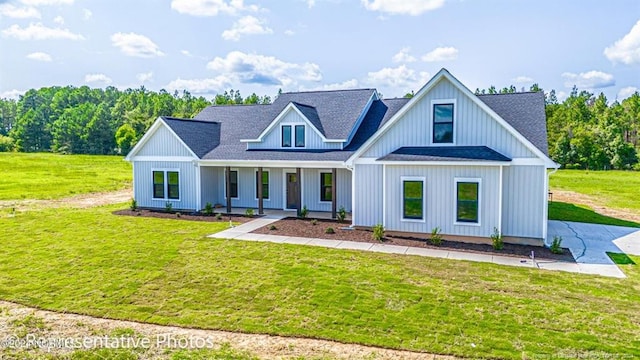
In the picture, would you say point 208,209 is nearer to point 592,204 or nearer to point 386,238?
point 386,238

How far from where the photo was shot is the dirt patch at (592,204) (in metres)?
19.5

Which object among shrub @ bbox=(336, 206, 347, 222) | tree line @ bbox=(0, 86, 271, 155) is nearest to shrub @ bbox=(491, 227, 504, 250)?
shrub @ bbox=(336, 206, 347, 222)

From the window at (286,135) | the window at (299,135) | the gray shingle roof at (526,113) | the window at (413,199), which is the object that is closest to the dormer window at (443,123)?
the window at (413,199)

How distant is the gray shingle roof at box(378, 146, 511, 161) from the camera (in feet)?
44.8

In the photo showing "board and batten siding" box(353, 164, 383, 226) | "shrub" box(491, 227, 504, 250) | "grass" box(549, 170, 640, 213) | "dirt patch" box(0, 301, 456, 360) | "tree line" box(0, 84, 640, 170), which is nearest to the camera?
"dirt patch" box(0, 301, 456, 360)

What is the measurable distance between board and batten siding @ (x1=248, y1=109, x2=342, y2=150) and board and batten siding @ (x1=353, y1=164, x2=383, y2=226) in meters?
4.15

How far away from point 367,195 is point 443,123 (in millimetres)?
3765

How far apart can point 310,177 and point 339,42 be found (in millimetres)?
7524

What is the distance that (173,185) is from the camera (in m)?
21.3

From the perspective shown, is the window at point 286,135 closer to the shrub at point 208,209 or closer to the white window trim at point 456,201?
the shrub at point 208,209

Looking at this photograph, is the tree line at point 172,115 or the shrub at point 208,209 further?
the tree line at point 172,115

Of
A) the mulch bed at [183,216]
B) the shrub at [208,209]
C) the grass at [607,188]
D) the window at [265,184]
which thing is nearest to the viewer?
the mulch bed at [183,216]

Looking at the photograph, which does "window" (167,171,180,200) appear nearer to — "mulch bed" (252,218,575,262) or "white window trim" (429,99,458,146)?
"mulch bed" (252,218,575,262)

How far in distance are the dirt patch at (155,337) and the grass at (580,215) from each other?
15.1 metres
